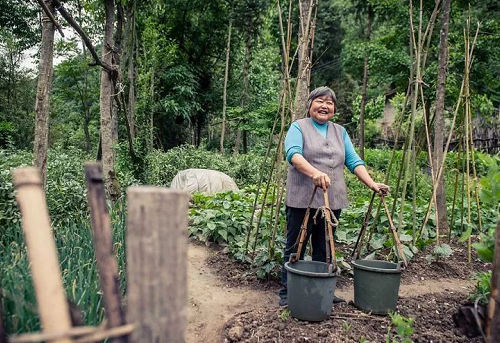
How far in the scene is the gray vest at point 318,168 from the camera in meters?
2.72

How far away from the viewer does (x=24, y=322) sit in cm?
149

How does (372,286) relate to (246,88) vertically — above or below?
below

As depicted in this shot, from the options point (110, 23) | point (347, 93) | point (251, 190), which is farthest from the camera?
point (347, 93)

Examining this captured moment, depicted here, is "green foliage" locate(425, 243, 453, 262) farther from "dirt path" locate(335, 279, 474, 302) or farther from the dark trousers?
the dark trousers

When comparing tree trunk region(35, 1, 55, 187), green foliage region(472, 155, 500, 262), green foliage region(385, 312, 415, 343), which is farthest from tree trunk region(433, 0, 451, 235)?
tree trunk region(35, 1, 55, 187)

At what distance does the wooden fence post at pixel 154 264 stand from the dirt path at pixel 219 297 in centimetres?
174

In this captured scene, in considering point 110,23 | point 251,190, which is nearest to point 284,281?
point 110,23

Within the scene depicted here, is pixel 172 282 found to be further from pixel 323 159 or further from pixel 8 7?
pixel 8 7

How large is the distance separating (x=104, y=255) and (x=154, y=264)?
160 mm

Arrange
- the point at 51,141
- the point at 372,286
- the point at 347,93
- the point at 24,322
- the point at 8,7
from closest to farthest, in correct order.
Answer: the point at 24,322
the point at 372,286
the point at 8,7
the point at 51,141
the point at 347,93

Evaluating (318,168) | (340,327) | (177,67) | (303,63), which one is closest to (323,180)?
(318,168)

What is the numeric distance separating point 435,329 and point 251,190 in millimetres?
5435

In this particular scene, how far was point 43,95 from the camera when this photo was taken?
3.04m

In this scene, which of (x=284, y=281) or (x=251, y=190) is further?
(x=251, y=190)
